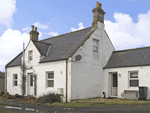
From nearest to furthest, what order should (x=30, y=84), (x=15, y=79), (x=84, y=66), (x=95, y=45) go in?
(x=84, y=66), (x=95, y=45), (x=30, y=84), (x=15, y=79)

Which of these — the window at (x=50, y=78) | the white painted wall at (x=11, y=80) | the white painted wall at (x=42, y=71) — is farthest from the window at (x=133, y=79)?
the white painted wall at (x=11, y=80)

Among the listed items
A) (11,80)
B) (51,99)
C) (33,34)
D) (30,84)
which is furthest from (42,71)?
(11,80)

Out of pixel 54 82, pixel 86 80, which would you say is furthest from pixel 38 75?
pixel 86 80

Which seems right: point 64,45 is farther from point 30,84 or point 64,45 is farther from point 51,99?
point 51,99

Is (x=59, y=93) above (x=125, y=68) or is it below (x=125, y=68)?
below

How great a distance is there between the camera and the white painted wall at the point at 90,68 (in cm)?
1631

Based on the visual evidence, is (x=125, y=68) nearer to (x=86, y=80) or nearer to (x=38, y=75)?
(x=86, y=80)

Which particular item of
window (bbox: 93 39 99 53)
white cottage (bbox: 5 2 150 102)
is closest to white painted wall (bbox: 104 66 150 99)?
white cottage (bbox: 5 2 150 102)

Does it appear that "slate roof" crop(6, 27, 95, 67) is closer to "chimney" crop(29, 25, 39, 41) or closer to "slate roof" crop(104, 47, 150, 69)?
"chimney" crop(29, 25, 39, 41)

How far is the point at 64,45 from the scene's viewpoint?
1941 cm

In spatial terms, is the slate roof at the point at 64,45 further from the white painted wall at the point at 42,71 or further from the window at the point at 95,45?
the window at the point at 95,45

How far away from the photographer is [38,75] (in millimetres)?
19016

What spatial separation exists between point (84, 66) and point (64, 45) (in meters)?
3.63

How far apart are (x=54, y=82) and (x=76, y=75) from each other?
7.86ft
